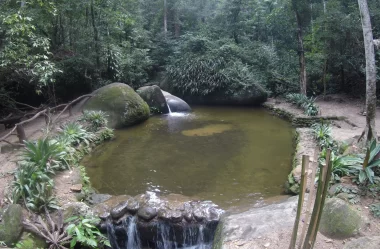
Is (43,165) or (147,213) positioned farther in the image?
(43,165)

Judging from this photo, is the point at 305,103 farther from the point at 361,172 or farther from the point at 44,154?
the point at 44,154

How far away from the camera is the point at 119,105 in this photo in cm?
1139

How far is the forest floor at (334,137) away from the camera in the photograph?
4047mm

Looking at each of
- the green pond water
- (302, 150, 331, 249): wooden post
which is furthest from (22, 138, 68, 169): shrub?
(302, 150, 331, 249): wooden post

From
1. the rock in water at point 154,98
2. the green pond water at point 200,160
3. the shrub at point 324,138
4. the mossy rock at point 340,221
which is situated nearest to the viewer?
the mossy rock at point 340,221

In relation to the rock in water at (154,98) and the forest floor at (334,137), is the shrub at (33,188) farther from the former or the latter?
the rock in water at (154,98)

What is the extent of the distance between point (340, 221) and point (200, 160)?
4.06 m

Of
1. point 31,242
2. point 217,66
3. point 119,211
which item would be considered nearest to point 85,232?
point 119,211

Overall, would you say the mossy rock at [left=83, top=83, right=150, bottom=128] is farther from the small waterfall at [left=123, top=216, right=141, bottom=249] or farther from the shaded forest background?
the small waterfall at [left=123, top=216, right=141, bottom=249]

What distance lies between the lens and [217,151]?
8531mm

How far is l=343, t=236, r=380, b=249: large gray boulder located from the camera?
354 cm

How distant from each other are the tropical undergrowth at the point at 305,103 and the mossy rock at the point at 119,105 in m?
6.31

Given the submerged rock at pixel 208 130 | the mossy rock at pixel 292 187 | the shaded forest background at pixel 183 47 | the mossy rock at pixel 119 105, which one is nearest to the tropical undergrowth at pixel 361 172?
the mossy rock at pixel 292 187

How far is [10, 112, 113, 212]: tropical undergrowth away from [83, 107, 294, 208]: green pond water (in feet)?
1.77
